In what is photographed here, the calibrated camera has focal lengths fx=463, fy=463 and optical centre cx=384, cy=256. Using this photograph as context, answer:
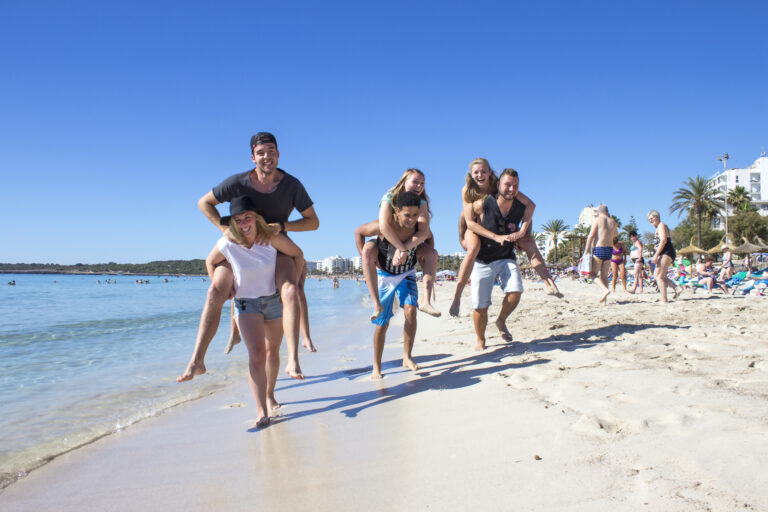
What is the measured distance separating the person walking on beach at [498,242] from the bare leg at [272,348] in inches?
104

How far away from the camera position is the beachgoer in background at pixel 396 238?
447 cm

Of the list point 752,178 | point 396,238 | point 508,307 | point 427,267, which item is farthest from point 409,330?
point 752,178

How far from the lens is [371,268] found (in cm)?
457

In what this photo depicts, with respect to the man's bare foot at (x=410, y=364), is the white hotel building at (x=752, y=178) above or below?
above

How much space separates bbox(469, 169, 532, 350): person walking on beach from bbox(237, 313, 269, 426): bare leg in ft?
9.40

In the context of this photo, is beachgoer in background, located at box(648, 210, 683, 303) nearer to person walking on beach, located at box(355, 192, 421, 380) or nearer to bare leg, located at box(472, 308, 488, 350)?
bare leg, located at box(472, 308, 488, 350)

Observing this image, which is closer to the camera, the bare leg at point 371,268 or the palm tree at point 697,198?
the bare leg at point 371,268

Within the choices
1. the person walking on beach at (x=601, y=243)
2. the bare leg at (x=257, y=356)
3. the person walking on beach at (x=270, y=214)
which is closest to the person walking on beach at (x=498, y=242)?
the person walking on beach at (x=270, y=214)

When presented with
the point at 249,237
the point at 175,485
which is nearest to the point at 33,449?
the point at 175,485

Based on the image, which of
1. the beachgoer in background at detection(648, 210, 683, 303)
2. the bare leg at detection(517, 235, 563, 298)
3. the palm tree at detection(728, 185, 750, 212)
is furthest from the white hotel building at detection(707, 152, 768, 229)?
the bare leg at detection(517, 235, 563, 298)

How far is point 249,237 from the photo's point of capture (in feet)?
11.7

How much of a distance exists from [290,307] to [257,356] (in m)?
0.44

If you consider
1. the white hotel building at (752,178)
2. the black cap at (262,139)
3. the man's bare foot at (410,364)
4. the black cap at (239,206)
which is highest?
the white hotel building at (752,178)

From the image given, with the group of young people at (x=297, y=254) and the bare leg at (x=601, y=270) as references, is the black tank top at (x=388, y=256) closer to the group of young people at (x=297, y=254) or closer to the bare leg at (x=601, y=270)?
the group of young people at (x=297, y=254)
